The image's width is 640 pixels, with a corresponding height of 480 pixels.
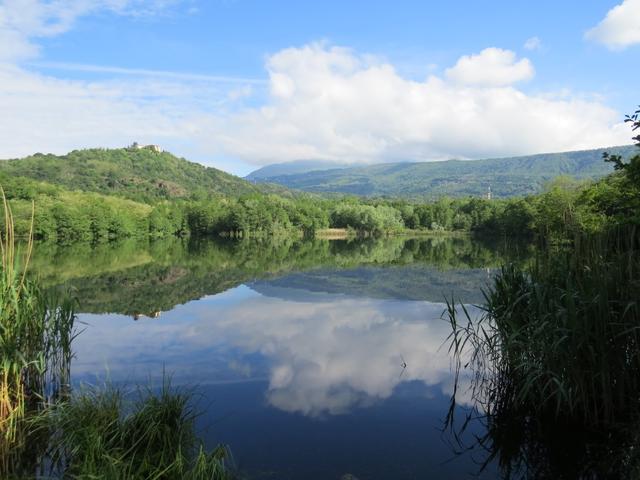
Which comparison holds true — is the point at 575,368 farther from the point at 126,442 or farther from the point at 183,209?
the point at 183,209

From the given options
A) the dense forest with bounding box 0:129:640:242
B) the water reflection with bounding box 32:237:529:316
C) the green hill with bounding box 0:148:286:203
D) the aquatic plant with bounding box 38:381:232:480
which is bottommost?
the water reflection with bounding box 32:237:529:316

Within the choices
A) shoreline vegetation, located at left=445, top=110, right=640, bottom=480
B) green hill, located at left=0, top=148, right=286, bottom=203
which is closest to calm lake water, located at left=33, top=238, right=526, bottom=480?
shoreline vegetation, located at left=445, top=110, right=640, bottom=480

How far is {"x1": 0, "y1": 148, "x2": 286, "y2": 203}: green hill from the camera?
139 metres

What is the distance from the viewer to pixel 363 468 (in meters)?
7.26

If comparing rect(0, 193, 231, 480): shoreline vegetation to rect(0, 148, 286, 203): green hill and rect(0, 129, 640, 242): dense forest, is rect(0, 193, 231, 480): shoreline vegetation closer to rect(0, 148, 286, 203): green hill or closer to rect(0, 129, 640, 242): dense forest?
A: rect(0, 129, 640, 242): dense forest

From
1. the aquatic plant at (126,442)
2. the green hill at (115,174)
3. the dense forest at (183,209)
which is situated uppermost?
→ the green hill at (115,174)

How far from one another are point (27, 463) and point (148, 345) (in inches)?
314

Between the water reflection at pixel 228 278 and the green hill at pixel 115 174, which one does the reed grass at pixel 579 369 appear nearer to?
the water reflection at pixel 228 278

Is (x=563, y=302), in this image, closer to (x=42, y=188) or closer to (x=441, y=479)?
(x=441, y=479)

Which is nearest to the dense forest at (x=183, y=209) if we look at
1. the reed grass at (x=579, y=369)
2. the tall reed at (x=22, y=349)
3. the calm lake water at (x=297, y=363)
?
the calm lake water at (x=297, y=363)

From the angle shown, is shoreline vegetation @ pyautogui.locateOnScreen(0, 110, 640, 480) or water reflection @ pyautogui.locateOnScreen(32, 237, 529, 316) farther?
water reflection @ pyautogui.locateOnScreen(32, 237, 529, 316)

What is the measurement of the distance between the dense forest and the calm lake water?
11440mm

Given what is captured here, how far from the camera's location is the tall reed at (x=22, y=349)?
686cm

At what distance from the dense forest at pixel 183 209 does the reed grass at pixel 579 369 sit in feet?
44.5
